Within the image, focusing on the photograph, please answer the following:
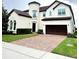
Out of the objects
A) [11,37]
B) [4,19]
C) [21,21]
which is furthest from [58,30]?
[4,19]

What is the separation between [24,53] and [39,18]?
0.91 m

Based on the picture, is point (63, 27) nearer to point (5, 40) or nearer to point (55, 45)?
point (55, 45)

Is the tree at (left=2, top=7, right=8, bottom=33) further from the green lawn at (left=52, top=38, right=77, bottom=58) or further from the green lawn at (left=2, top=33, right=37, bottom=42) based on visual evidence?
the green lawn at (left=52, top=38, right=77, bottom=58)

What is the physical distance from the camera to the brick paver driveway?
2.34 meters

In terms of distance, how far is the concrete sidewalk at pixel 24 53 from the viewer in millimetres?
2002

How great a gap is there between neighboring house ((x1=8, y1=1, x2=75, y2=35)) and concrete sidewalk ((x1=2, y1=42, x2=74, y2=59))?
1.52 ft

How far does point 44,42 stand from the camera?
2.39 m

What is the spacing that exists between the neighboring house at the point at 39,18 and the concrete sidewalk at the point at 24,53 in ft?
1.52

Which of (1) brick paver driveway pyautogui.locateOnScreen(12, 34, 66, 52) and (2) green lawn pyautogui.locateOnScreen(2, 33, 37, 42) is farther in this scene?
(2) green lawn pyautogui.locateOnScreen(2, 33, 37, 42)

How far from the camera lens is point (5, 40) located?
2.67m

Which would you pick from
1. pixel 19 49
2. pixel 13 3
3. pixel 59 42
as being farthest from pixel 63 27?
pixel 13 3

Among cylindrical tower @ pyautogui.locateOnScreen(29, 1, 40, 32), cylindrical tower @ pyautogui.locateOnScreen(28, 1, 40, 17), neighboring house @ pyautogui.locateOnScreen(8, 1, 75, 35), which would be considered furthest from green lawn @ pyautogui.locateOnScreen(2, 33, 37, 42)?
cylindrical tower @ pyautogui.locateOnScreen(28, 1, 40, 17)

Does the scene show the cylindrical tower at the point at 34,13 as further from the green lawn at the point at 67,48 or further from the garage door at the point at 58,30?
the green lawn at the point at 67,48

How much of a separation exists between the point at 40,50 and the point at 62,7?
121 centimetres
